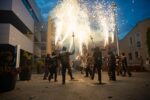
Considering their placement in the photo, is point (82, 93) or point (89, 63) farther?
point (89, 63)

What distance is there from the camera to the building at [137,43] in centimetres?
3694

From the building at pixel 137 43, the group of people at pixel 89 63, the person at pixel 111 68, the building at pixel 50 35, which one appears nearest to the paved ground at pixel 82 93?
the group of people at pixel 89 63

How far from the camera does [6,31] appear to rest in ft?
67.3

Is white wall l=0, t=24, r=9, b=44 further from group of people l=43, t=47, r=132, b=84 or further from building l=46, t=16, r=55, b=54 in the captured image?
building l=46, t=16, r=55, b=54

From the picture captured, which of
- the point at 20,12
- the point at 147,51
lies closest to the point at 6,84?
the point at 20,12

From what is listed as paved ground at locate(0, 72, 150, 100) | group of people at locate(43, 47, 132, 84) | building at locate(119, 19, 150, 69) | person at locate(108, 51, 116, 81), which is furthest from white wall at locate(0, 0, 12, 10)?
building at locate(119, 19, 150, 69)

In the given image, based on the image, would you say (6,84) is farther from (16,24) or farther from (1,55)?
(16,24)

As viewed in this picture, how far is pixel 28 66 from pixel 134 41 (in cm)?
3138

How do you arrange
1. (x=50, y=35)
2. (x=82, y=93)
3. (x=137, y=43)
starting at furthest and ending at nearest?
1. (x=137, y=43)
2. (x=50, y=35)
3. (x=82, y=93)

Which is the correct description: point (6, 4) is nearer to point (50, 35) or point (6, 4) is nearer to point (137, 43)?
point (50, 35)

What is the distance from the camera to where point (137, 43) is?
3884cm

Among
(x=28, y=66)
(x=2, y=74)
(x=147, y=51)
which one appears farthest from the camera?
(x=147, y=51)

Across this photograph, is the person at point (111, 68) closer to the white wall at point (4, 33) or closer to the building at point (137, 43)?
the white wall at point (4, 33)

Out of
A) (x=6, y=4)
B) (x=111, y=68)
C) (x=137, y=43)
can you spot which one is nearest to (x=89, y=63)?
(x=111, y=68)
